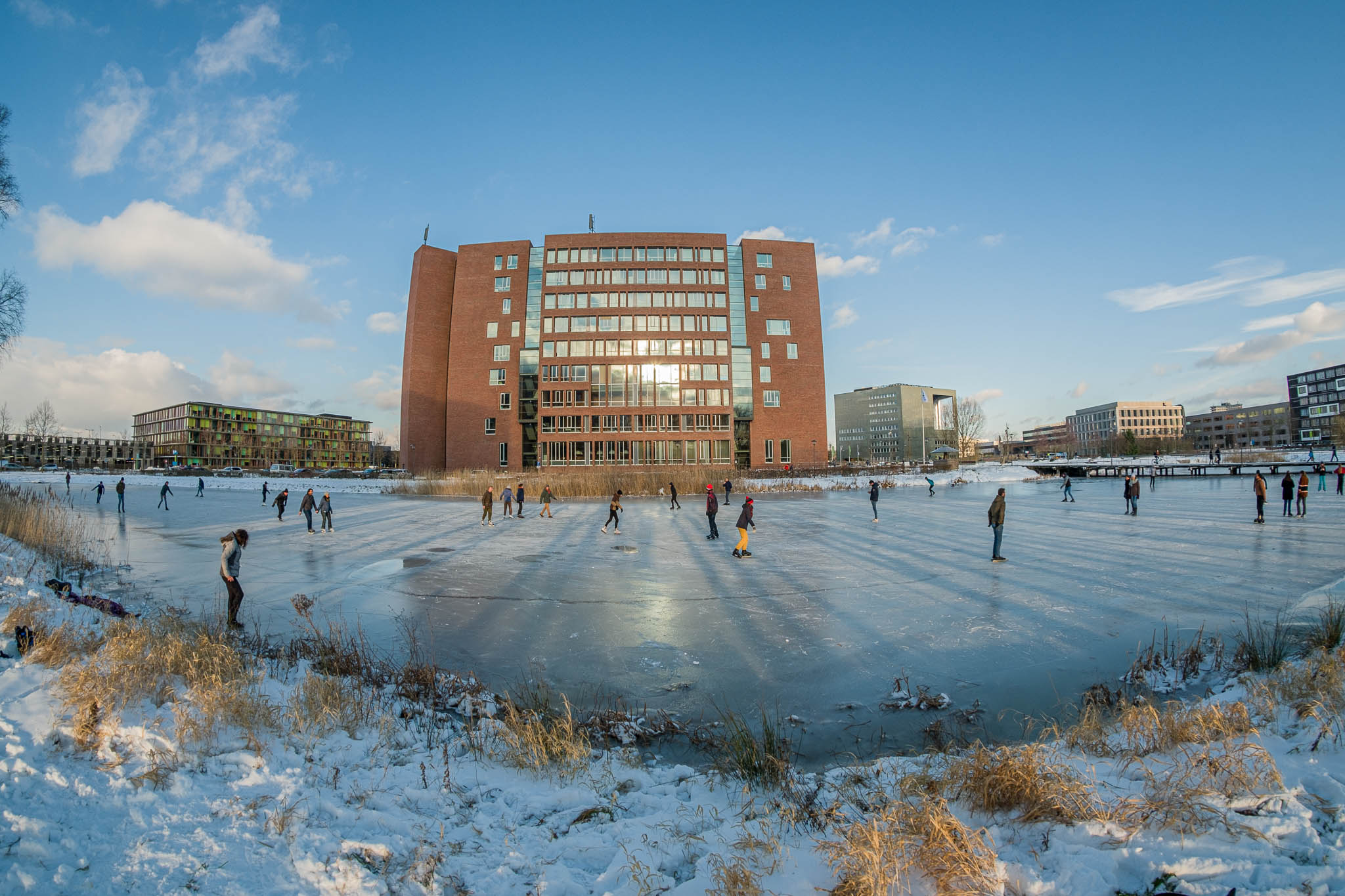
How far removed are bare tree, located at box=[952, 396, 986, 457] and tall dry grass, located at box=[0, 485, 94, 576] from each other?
8969 centimetres

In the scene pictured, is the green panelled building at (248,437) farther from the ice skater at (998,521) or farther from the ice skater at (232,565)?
the ice skater at (998,521)

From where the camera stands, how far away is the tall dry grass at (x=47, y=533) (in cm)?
1252

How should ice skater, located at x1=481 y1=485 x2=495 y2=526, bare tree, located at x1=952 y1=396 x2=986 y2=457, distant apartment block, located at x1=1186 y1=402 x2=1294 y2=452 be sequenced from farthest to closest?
1. distant apartment block, located at x1=1186 y1=402 x2=1294 y2=452
2. bare tree, located at x1=952 y1=396 x2=986 y2=457
3. ice skater, located at x1=481 y1=485 x2=495 y2=526

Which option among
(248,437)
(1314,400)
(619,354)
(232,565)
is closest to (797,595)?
(232,565)

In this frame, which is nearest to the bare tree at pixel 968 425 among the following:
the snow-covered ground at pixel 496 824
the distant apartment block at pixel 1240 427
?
the distant apartment block at pixel 1240 427

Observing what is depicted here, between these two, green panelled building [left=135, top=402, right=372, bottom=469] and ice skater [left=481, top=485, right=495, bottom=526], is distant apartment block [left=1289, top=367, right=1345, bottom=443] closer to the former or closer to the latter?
ice skater [left=481, top=485, right=495, bottom=526]

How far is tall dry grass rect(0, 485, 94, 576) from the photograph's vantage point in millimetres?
12523

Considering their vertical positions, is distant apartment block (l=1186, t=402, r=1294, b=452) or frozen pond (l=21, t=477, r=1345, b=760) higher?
distant apartment block (l=1186, t=402, r=1294, b=452)

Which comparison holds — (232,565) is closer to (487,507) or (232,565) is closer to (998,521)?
(487,507)

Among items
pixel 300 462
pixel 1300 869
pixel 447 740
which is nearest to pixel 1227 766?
pixel 1300 869

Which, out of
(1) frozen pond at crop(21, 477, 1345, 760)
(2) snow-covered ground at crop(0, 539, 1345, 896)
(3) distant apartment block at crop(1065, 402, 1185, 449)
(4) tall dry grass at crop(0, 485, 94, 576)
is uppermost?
(3) distant apartment block at crop(1065, 402, 1185, 449)

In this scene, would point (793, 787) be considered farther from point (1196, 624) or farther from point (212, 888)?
point (1196, 624)

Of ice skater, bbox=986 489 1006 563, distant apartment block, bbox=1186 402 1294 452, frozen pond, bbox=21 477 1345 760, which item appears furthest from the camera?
distant apartment block, bbox=1186 402 1294 452

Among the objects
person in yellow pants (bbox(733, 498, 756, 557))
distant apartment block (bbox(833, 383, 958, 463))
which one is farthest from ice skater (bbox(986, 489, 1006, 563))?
distant apartment block (bbox(833, 383, 958, 463))
